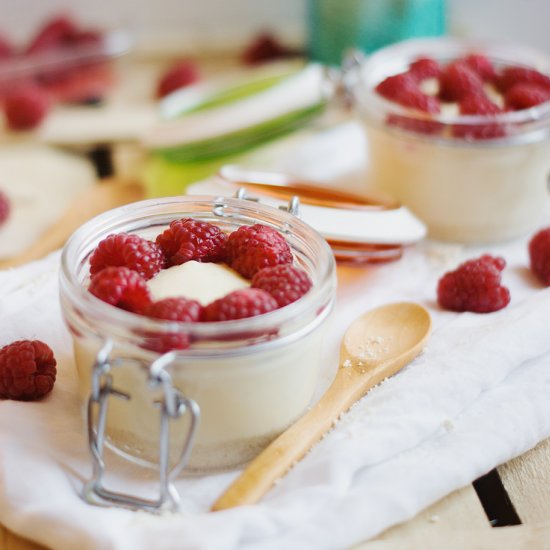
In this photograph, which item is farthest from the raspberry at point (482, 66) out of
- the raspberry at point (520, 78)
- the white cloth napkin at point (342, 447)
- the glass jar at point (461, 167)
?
the white cloth napkin at point (342, 447)

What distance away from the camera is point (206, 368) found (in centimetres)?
71

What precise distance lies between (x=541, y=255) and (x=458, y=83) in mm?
272

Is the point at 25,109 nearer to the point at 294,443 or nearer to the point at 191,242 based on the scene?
the point at 191,242

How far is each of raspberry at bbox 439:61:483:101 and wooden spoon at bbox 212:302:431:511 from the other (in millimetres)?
368

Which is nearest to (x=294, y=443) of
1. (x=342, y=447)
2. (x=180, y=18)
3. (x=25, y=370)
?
(x=342, y=447)

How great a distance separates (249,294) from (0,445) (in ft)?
0.87

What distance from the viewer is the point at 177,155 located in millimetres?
1313

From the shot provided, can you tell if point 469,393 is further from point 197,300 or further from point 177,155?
point 177,155

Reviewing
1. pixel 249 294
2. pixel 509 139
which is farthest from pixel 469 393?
pixel 509 139

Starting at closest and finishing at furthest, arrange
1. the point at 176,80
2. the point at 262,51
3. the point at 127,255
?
the point at 127,255 → the point at 176,80 → the point at 262,51

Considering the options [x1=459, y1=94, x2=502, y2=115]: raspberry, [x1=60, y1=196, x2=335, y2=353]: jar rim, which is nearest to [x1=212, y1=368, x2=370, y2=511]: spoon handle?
[x1=60, y1=196, x2=335, y2=353]: jar rim

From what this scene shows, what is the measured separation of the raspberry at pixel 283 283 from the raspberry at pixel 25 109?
916 mm

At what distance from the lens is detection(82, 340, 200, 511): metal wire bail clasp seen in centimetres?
68

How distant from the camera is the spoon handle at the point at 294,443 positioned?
2.44 feet
